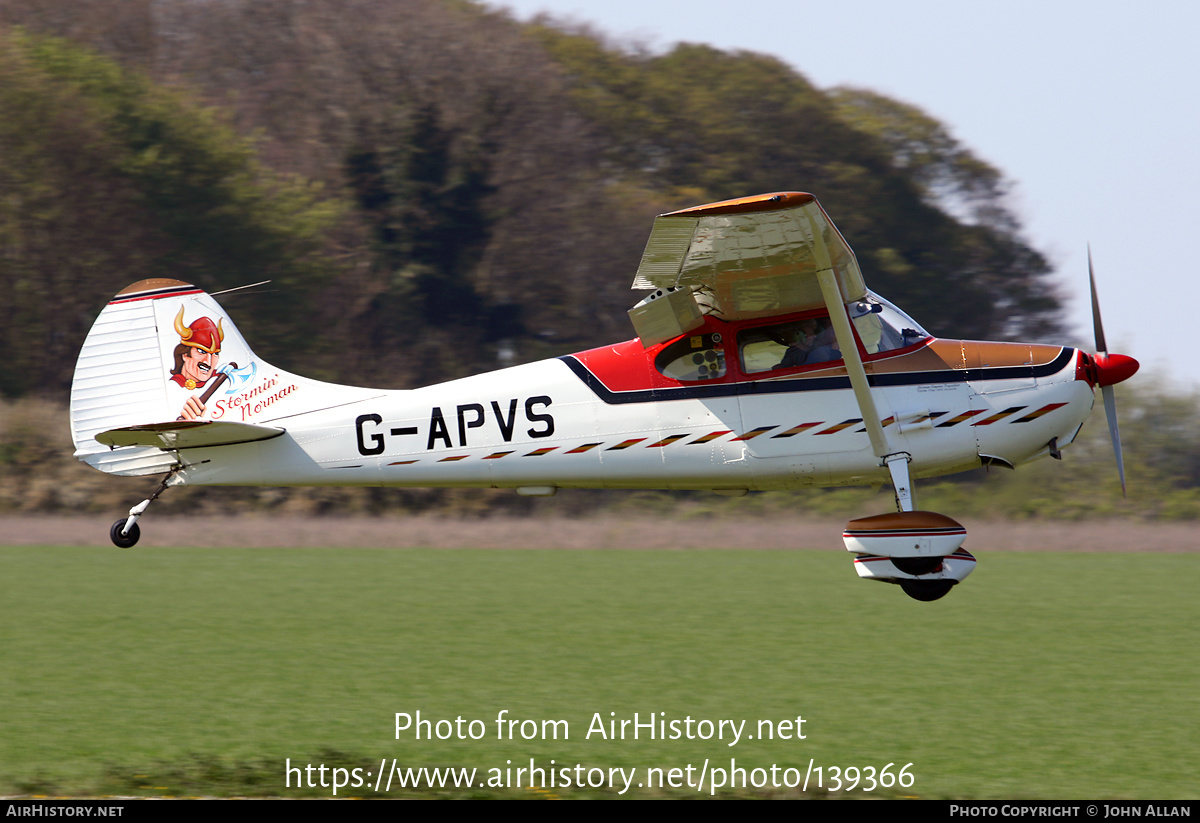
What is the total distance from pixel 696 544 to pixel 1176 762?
13075 mm

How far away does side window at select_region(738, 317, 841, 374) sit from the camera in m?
8.66

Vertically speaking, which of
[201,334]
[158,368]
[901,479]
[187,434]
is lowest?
[901,479]

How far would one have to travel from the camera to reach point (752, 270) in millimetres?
8094

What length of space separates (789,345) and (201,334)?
176 inches

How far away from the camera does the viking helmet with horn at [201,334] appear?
965 cm

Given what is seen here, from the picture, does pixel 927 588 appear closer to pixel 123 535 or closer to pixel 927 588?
pixel 927 588

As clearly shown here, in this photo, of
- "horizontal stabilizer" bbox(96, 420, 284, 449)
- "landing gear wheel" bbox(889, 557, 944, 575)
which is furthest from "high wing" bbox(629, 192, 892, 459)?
"horizontal stabilizer" bbox(96, 420, 284, 449)

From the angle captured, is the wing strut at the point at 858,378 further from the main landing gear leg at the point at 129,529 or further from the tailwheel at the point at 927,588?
the main landing gear leg at the point at 129,529

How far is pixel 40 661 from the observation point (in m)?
12.4

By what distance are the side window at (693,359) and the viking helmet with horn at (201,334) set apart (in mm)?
3423

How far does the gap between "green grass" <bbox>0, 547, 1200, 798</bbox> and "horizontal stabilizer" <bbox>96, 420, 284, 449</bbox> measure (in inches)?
84.6

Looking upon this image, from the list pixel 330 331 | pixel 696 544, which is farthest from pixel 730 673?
pixel 330 331

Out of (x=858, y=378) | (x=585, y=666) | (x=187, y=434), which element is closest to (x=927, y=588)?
(x=858, y=378)

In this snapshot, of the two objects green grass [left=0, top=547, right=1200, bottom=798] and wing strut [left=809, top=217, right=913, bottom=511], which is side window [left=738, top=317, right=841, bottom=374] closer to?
wing strut [left=809, top=217, right=913, bottom=511]
